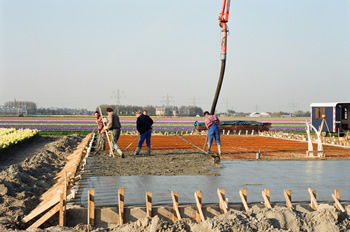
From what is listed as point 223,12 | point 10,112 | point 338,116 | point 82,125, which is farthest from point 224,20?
point 10,112

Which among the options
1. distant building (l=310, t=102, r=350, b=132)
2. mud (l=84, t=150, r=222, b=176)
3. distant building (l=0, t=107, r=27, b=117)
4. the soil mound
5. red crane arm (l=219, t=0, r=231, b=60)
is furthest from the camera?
distant building (l=0, t=107, r=27, b=117)

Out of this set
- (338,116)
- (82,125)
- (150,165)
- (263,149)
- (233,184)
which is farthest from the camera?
(82,125)

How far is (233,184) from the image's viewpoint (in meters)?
10.8

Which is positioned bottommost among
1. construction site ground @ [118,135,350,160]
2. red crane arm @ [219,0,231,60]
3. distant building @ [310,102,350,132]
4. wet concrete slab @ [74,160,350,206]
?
construction site ground @ [118,135,350,160]

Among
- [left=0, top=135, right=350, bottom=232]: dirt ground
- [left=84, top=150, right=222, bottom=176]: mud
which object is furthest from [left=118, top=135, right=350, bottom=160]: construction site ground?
[left=0, top=135, right=350, bottom=232]: dirt ground

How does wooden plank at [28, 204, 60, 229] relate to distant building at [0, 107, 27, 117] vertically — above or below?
below

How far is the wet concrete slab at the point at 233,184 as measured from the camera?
896 centimetres

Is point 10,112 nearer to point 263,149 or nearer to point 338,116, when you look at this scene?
point 338,116

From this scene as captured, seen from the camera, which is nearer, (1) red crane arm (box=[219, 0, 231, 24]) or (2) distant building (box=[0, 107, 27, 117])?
(1) red crane arm (box=[219, 0, 231, 24])

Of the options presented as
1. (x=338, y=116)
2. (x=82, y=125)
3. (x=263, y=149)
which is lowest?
(x=263, y=149)

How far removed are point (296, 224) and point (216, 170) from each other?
20.3ft

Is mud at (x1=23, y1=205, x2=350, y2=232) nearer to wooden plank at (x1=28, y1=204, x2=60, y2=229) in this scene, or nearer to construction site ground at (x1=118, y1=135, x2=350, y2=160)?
wooden plank at (x1=28, y1=204, x2=60, y2=229)

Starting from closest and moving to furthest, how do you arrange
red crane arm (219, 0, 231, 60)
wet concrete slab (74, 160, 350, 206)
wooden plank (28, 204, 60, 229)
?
wooden plank (28, 204, 60, 229) → wet concrete slab (74, 160, 350, 206) → red crane arm (219, 0, 231, 60)

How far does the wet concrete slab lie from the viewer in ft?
29.4
